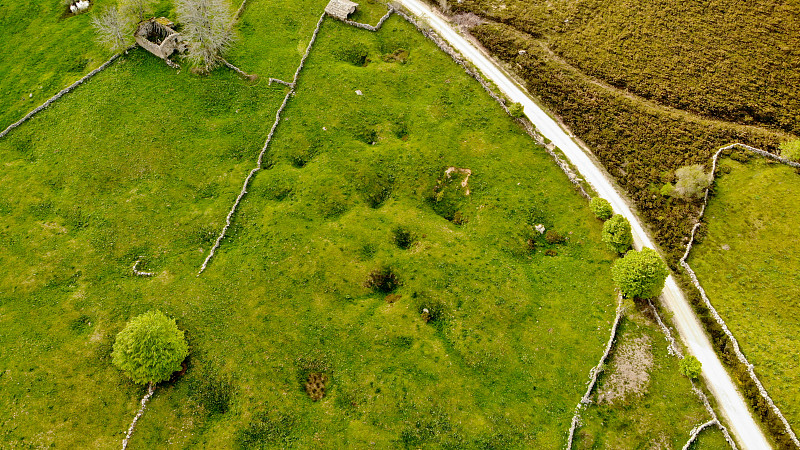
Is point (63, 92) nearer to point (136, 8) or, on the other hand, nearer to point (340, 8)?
point (136, 8)

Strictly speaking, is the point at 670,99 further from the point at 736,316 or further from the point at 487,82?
the point at 736,316

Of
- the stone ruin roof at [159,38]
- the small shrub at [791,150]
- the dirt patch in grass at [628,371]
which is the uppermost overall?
the stone ruin roof at [159,38]

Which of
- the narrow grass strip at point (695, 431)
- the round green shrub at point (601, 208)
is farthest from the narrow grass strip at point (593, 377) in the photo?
the round green shrub at point (601, 208)

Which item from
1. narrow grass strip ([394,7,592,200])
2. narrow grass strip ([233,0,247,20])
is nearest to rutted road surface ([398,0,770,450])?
narrow grass strip ([394,7,592,200])

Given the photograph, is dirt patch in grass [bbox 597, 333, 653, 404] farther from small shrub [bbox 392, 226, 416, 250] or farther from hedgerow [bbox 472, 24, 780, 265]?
small shrub [bbox 392, 226, 416, 250]

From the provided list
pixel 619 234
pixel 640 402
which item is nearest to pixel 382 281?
pixel 619 234

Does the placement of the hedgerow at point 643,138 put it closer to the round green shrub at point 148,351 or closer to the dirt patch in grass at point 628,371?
the dirt patch in grass at point 628,371
